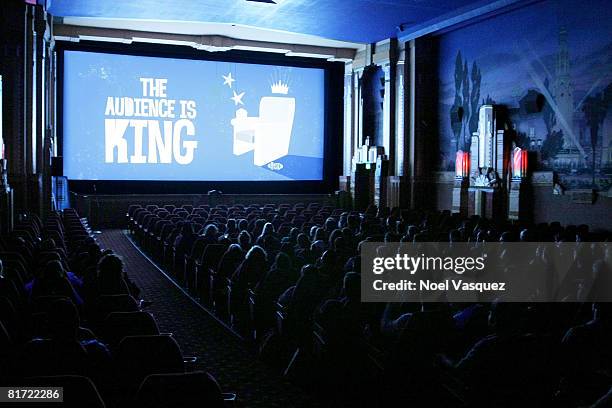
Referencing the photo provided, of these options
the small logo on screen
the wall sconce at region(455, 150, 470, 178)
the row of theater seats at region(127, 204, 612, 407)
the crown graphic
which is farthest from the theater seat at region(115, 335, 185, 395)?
the crown graphic

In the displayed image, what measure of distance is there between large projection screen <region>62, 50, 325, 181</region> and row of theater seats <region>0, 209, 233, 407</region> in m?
A: 18.6

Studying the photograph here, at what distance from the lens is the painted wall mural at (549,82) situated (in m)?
15.7

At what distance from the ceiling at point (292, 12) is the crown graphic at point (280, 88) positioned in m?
5.01

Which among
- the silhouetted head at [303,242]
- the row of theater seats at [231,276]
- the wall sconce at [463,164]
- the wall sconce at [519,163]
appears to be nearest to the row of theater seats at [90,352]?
the row of theater seats at [231,276]

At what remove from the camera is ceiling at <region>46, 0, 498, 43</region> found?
744 inches

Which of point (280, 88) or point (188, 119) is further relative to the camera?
point (280, 88)

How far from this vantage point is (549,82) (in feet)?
56.6

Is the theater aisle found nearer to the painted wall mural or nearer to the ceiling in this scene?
the ceiling

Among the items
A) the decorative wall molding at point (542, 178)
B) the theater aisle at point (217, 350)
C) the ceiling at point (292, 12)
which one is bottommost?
the theater aisle at point (217, 350)

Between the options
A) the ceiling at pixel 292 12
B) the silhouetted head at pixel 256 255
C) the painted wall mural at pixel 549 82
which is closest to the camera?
the silhouetted head at pixel 256 255

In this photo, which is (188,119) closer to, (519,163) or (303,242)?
(519,163)

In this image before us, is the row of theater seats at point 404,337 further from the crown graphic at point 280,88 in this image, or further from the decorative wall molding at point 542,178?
the crown graphic at point 280,88

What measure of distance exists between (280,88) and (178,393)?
24842 mm

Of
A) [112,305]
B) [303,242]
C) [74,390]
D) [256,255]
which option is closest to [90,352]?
[74,390]
